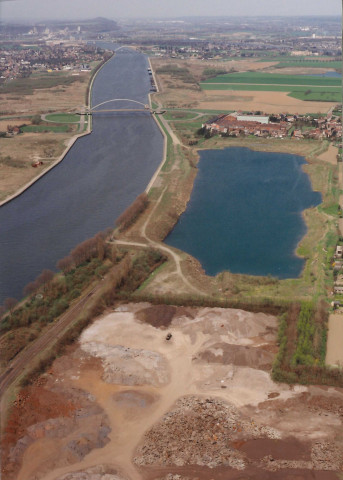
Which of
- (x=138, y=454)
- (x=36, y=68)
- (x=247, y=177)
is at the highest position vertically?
(x=36, y=68)

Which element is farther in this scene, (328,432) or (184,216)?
(184,216)

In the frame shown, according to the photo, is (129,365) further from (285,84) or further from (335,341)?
(285,84)

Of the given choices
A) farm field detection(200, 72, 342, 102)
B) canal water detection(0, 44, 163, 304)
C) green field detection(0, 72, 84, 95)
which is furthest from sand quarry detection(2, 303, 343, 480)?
green field detection(0, 72, 84, 95)

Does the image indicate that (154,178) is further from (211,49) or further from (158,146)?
(211,49)

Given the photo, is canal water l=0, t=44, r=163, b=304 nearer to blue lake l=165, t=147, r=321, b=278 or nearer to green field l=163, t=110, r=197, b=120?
green field l=163, t=110, r=197, b=120

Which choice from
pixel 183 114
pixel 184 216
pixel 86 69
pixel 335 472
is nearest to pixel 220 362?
pixel 335 472

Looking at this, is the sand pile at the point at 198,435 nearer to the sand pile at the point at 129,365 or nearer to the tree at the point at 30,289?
the sand pile at the point at 129,365
